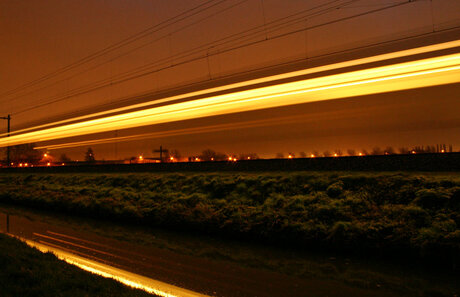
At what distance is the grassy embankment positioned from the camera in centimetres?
902

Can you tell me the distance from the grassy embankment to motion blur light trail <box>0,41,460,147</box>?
13.0 feet

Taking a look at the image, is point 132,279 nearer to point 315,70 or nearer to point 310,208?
point 310,208

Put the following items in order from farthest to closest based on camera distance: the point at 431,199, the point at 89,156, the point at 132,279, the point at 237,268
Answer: the point at 89,156
the point at 431,199
the point at 237,268
the point at 132,279

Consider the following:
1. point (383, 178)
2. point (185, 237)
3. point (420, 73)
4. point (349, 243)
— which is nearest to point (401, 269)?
point (349, 243)

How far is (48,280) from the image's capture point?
568 centimetres

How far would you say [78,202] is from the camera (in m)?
17.5

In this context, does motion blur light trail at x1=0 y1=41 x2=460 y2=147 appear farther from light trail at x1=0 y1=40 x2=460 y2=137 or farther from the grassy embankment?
the grassy embankment

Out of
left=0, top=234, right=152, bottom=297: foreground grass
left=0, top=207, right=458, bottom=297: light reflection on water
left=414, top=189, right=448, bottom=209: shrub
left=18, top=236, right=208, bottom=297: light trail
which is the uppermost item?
left=414, top=189, right=448, bottom=209: shrub

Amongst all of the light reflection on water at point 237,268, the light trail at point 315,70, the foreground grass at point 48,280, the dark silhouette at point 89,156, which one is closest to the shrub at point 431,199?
the light reflection on water at point 237,268

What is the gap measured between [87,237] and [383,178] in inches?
392

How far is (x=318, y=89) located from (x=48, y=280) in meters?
13.2

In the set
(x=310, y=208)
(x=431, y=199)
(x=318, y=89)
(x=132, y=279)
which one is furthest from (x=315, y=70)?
(x=132, y=279)

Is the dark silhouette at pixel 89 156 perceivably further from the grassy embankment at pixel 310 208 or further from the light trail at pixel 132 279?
the light trail at pixel 132 279

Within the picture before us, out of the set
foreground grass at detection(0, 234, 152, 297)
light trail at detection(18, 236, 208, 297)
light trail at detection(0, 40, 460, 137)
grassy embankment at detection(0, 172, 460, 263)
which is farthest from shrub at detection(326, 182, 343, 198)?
foreground grass at detection(0, 234, 152, 297)
